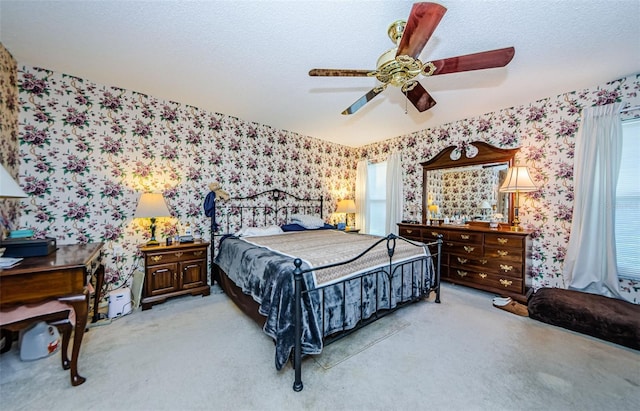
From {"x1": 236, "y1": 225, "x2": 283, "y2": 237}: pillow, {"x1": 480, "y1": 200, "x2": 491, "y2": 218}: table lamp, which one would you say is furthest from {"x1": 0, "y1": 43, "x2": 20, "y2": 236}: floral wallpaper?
{"x1": 480, "y1": 200, "x2": 491, "y2": 218}: table lamp

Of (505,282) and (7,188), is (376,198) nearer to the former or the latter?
(505,282)

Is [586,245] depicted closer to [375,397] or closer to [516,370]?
[516,370]

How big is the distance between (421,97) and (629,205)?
2.77 metres

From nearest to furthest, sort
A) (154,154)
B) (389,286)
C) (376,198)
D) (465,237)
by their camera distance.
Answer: (389,286) < (154,154) < (465,237) < (376,198)

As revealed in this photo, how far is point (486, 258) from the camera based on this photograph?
3246mm

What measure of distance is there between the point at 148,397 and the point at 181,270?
5.49 feet

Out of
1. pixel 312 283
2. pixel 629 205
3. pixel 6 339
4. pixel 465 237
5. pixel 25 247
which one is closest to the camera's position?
pixel 25 247

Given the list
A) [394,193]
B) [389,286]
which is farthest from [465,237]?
[389,286]

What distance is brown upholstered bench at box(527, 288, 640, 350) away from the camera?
2.08 m

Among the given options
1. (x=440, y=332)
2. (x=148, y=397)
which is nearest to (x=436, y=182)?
(x=440, y=332)

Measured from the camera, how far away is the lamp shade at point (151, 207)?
2779 millimetres

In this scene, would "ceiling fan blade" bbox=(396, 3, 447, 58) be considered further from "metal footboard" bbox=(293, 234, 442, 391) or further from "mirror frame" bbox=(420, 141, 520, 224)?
"mirror frame" bbox=(420, 141, 520, 224)

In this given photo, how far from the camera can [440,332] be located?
2.31m

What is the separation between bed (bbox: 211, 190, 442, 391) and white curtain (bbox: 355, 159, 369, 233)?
7.76 feet
